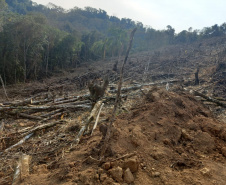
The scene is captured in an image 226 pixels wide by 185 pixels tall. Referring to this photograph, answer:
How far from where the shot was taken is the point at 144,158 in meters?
2.32

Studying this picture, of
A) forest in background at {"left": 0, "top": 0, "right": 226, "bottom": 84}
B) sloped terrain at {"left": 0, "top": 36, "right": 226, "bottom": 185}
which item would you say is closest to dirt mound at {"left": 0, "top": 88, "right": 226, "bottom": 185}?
sloped terrain at {"left": 0, "top": 36, "right": 226, "bottom": 185}

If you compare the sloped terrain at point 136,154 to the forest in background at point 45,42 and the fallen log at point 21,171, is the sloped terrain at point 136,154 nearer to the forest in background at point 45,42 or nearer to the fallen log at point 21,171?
the fallen log at point 21,171

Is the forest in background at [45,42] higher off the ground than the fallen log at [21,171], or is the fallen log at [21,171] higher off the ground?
the forest in background at [45,42]

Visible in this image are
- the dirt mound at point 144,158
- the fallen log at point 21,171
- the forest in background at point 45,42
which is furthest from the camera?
the forest in background at point 45,42

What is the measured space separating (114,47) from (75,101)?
2937 centimetres

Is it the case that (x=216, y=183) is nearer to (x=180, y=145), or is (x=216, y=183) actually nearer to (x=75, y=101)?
(x=180, y=145)

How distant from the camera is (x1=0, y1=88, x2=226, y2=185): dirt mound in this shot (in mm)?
1984

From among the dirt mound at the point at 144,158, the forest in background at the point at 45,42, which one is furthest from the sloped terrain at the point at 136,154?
the forest in background at the point at 45,42

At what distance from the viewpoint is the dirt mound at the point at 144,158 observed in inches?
78.1

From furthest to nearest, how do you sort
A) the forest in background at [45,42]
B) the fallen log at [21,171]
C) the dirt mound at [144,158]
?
the forest in background at [45,42] < the fallen log at [21,171] < the dirt mound at [144,158]

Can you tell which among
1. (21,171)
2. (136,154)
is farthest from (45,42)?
(136,154)

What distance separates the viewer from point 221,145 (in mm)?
2986

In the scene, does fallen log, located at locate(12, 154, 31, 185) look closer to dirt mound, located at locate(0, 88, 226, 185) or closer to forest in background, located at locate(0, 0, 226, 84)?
dirt mound, located at locate(0, 88, 226, 185)

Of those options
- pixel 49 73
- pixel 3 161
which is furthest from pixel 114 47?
pixel 3 161
